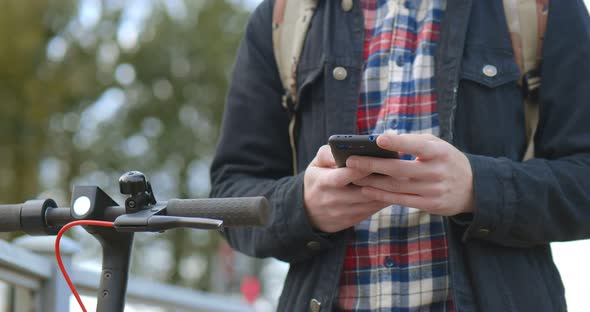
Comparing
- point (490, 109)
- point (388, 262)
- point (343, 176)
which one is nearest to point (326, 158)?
point (343, 176)

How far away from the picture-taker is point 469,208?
A: 1795 mm

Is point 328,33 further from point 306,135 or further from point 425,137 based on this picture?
point 425,137

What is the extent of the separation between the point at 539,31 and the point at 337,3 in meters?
0.52

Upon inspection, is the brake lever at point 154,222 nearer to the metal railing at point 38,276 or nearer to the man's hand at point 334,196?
the man's hand at point 334,196

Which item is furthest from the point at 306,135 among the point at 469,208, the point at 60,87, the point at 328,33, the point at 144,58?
the point at 144,58

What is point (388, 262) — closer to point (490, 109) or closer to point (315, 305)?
point (315, 305)

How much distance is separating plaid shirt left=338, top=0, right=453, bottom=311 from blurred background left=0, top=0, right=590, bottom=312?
48.4ft

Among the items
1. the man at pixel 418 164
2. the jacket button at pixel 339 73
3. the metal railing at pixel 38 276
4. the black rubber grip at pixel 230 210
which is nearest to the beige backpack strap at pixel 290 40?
the man at pixel 418 164

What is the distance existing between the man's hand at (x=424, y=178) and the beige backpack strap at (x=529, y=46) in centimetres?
31

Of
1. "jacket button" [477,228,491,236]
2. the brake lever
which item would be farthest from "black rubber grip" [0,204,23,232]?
"jacket button" [477,228,491,236]

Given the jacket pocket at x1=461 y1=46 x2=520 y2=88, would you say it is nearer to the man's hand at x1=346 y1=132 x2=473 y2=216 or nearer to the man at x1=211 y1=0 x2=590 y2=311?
the man at x1=211 y1=0 x2=590 y2=311

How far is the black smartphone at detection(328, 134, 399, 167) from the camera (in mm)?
1616

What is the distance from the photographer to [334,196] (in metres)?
1.82

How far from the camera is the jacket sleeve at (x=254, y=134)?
2139 millimetres
